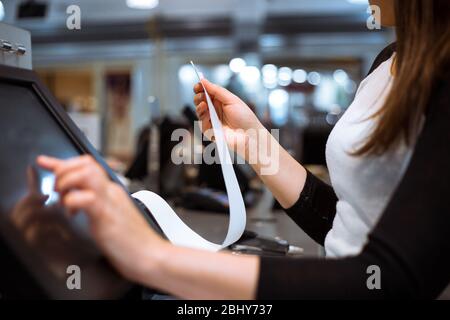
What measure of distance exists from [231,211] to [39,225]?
10.3 inches

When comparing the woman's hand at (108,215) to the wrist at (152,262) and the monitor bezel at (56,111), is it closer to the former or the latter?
the wrist at (152,262)

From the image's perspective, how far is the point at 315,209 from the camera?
2.47 ft

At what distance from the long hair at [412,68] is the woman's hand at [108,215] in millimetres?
255

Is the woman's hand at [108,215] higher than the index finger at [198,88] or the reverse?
the reverse

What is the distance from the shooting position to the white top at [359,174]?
507mm

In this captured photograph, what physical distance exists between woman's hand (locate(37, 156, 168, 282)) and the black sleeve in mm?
374

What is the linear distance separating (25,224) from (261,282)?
219 millimetres

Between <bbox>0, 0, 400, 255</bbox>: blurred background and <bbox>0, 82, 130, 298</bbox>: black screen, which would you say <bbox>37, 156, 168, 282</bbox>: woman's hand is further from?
<bbox>0, 0, 400, 255</bbox>: blurred background

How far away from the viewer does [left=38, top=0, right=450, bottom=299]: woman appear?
0.41 m

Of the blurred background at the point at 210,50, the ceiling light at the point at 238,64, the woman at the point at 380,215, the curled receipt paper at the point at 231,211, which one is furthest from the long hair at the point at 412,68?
the ceiling light at the point at 238,64

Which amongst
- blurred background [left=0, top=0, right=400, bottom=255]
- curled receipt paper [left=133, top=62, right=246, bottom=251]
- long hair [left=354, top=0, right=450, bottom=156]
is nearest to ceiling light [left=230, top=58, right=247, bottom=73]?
blurred background [left=0, top=0, right=400, bottom=255]

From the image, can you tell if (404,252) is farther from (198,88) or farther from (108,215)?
(198,88)
